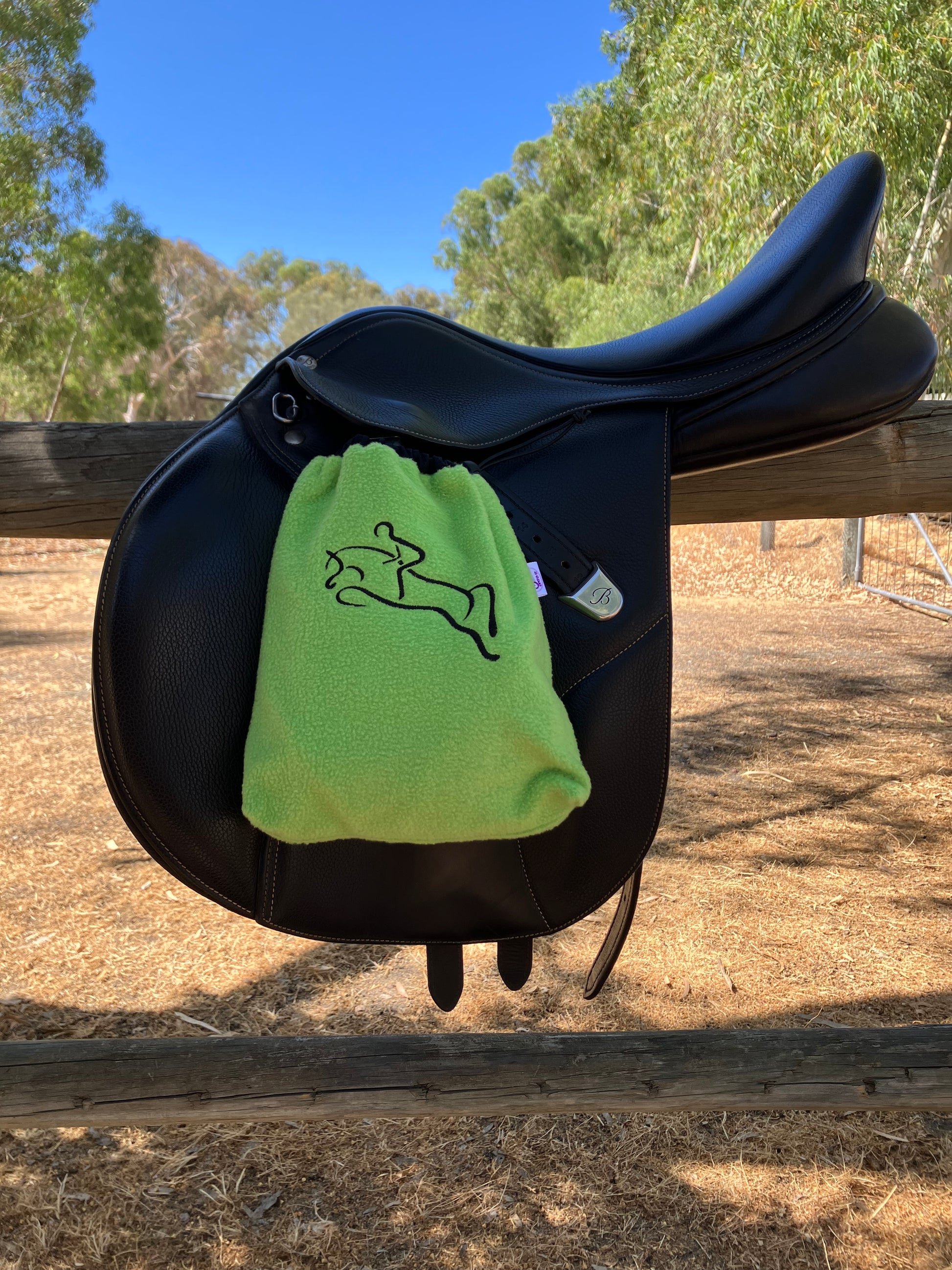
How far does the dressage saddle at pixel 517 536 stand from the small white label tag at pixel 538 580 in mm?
10

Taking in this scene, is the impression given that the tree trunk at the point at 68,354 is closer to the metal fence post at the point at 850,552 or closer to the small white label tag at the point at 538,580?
the metal fence post at the point at 850,552

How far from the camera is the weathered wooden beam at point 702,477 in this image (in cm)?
107

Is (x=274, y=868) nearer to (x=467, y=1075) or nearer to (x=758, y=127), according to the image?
(x=467, y=1075)

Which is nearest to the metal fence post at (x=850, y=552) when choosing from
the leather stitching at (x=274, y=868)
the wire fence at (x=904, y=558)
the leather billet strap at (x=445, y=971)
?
the wire fence at (x=904, y=558)

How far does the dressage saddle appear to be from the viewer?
0.63m

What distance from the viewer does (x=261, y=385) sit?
0.71m

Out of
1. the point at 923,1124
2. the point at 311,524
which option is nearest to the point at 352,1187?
the point at 923,1124

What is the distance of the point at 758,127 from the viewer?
6883 mm

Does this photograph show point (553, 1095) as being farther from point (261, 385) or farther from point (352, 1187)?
point (261, 385)

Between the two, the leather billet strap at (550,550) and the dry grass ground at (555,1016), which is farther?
the dry grass ground at (555,1016)

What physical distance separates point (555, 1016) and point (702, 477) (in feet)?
4.05

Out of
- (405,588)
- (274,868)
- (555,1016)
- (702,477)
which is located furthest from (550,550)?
(555,1016)

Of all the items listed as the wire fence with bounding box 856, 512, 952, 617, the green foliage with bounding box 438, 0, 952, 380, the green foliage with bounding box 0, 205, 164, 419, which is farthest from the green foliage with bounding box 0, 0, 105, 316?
the wire fence with bounding box 856, 512, 952, 617

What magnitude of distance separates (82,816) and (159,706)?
2582mm
